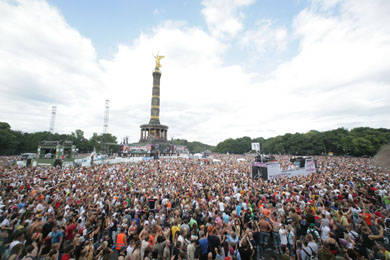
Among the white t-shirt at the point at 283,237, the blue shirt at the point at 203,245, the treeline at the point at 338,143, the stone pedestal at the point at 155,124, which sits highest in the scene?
Answer: the stone pedestal at the point at 155,124

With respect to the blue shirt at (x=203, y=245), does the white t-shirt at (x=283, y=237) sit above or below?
below

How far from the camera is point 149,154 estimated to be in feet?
109

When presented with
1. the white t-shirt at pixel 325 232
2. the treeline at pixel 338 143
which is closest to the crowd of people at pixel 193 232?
the white t-shirt at pixel 325 232

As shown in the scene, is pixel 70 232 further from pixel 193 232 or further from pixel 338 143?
pixel 338 143

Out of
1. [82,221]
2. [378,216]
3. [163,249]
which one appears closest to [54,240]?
[82,221]

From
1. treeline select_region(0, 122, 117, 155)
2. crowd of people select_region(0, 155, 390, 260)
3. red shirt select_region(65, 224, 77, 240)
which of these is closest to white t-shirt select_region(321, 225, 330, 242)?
crowd of people select_region(0, 155, 390, 260)

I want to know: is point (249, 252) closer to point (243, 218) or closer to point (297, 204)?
point (243, 218)

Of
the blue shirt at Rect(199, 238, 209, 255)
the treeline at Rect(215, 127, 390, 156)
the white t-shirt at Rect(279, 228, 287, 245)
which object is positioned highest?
the treeline at Rect(215, 127, 390, 156)

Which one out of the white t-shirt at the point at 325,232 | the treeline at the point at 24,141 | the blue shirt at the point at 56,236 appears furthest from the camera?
the treeline at the point at 24,141

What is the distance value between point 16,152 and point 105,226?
6636cm

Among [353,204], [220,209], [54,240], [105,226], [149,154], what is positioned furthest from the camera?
[149,154]

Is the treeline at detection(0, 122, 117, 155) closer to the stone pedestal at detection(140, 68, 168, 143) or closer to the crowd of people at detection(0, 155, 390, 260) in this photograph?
the stone pedestal at detection(140, 68, 168, 143)

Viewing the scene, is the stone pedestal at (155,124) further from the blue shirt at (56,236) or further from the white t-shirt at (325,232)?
the white t-shirt at (325,232)

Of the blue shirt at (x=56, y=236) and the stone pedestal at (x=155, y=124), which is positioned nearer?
the blue shirt at (x=56, y=236)
